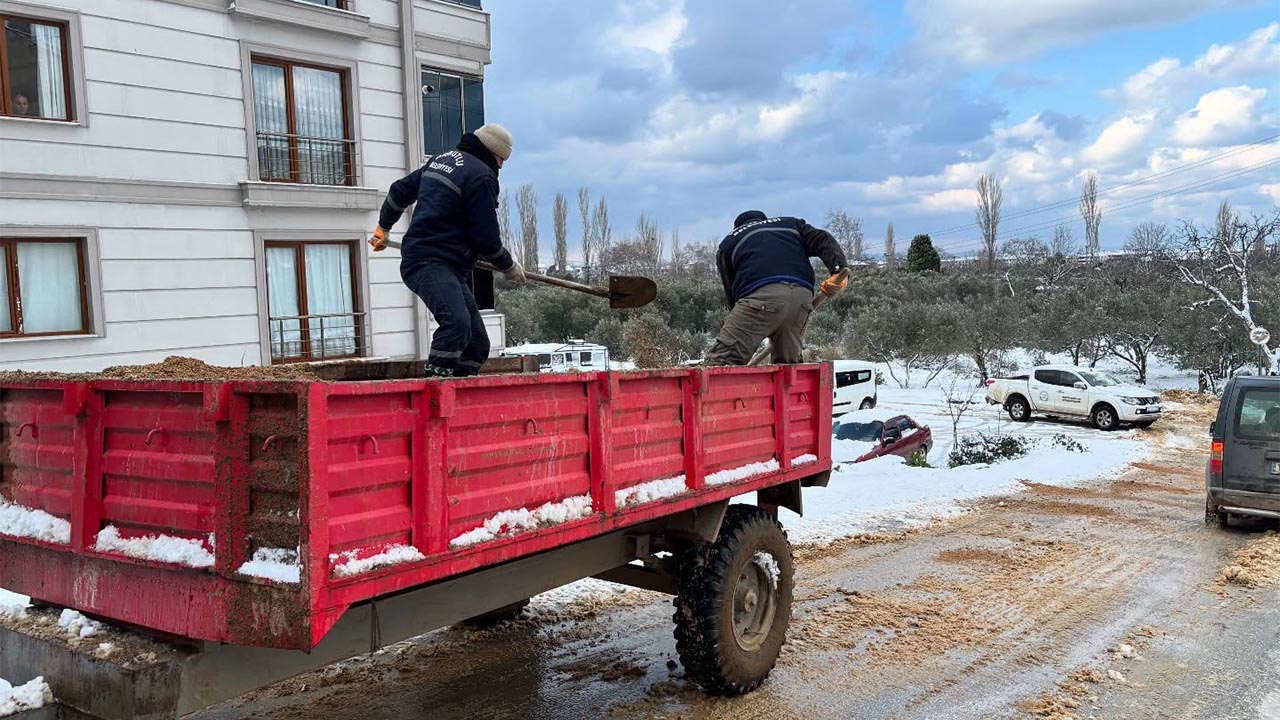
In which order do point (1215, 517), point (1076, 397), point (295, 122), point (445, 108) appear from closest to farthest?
point (1215, 517)
point (295, 122)
point (445, 108)
point (1076, 397)

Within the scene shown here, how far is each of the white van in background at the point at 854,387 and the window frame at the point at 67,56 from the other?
879 inches

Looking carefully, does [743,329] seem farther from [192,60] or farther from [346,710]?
[192,60]

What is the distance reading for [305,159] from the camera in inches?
540

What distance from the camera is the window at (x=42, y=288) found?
11.0 meters

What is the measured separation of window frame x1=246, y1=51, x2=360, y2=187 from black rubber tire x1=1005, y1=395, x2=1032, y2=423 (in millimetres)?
20065

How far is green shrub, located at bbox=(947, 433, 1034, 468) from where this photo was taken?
1794 cm

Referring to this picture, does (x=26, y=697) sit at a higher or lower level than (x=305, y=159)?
lower

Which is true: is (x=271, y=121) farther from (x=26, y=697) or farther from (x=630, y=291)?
(x=26, y=697)

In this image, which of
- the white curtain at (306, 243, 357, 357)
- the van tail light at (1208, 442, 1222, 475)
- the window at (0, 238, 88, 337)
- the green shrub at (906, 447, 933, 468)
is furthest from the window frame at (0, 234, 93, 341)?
the green shrub at (906, 447, 933, 468)

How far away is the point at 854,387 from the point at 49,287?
23.2 meters

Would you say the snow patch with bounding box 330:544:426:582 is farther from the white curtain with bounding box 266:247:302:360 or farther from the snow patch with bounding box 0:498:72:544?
the white curtain with bounding box 266:247:302:360

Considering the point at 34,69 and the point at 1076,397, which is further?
the point at 1076,397

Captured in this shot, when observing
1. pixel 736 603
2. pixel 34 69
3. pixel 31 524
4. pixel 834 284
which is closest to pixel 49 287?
pixel 34 69

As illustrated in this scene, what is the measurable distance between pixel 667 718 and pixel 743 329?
246 centimetres
